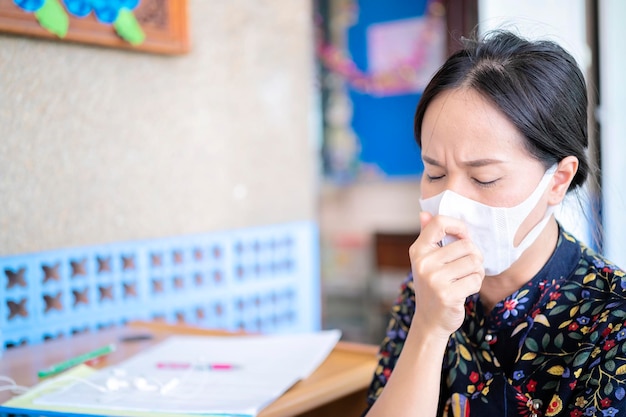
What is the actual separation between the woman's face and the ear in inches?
0.9

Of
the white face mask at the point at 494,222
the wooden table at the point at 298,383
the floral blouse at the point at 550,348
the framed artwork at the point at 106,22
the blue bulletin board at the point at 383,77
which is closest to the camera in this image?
the floral blouse at the point at 550,348

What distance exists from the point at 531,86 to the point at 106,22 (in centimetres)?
105

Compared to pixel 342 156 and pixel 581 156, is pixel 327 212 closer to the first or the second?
pixel 342 156

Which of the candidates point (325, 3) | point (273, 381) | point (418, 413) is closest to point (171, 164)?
point (273, 381)

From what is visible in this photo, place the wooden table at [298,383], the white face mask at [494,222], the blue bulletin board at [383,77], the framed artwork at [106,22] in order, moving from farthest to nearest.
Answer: the blue bulletin board at [383,77], the framed artwork at [106,22], the wooden table at [298,383], the white face mask at [494,222]

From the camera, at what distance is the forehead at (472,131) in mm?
990

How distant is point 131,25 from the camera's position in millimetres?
1647

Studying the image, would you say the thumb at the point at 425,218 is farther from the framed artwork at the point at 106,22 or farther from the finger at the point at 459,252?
the framed artwork at the point at 106,22

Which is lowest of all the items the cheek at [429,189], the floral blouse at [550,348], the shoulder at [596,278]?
the floral blouse at [550,348]

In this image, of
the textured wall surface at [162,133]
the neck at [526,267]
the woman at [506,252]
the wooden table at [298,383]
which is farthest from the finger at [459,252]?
the textured wall surface at [162,133]

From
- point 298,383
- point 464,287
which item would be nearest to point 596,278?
point 464,287

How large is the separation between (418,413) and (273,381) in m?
0.30

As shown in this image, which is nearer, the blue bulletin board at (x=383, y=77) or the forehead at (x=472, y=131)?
the forehead at (x=472, y=131)

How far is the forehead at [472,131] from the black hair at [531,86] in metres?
0.01
